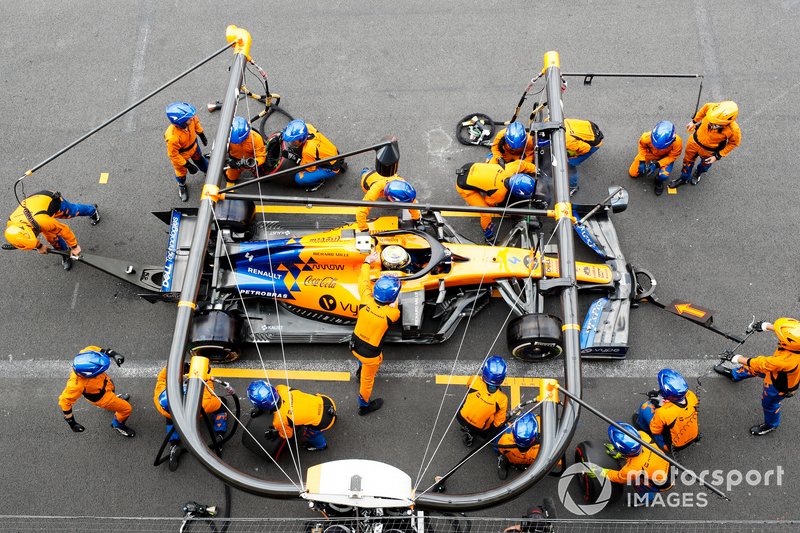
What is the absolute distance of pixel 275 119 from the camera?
9875mm

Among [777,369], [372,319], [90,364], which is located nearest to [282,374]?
[372,319]

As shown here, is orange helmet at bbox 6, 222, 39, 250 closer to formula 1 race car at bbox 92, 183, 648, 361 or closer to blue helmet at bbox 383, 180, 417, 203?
formula 1 race car at bbox 92, 183, 648, 361

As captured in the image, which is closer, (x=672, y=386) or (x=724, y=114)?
(x=672, y=386)

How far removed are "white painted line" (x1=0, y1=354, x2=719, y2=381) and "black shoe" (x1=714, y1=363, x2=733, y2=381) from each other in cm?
11

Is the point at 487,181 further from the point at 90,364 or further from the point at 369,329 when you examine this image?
the point at 90,364

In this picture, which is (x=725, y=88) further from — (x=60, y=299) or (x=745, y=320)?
(x=60, y=299)

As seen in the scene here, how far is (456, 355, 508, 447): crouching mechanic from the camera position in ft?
21.0

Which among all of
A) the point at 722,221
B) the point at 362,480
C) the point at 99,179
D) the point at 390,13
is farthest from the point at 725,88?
the point at 99,179

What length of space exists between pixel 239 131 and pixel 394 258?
9.59 feet

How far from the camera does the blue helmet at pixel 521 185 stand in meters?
7.81

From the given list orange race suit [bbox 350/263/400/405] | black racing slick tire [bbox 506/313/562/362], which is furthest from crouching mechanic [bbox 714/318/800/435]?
orange race suit [bbox 350/263/400/405]

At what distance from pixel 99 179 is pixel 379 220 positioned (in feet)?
15.5

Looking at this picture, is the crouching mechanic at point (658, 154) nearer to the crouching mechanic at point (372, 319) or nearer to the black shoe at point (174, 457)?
the crouching mechanic at point (372, 319)

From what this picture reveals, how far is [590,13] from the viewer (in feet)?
35.8
